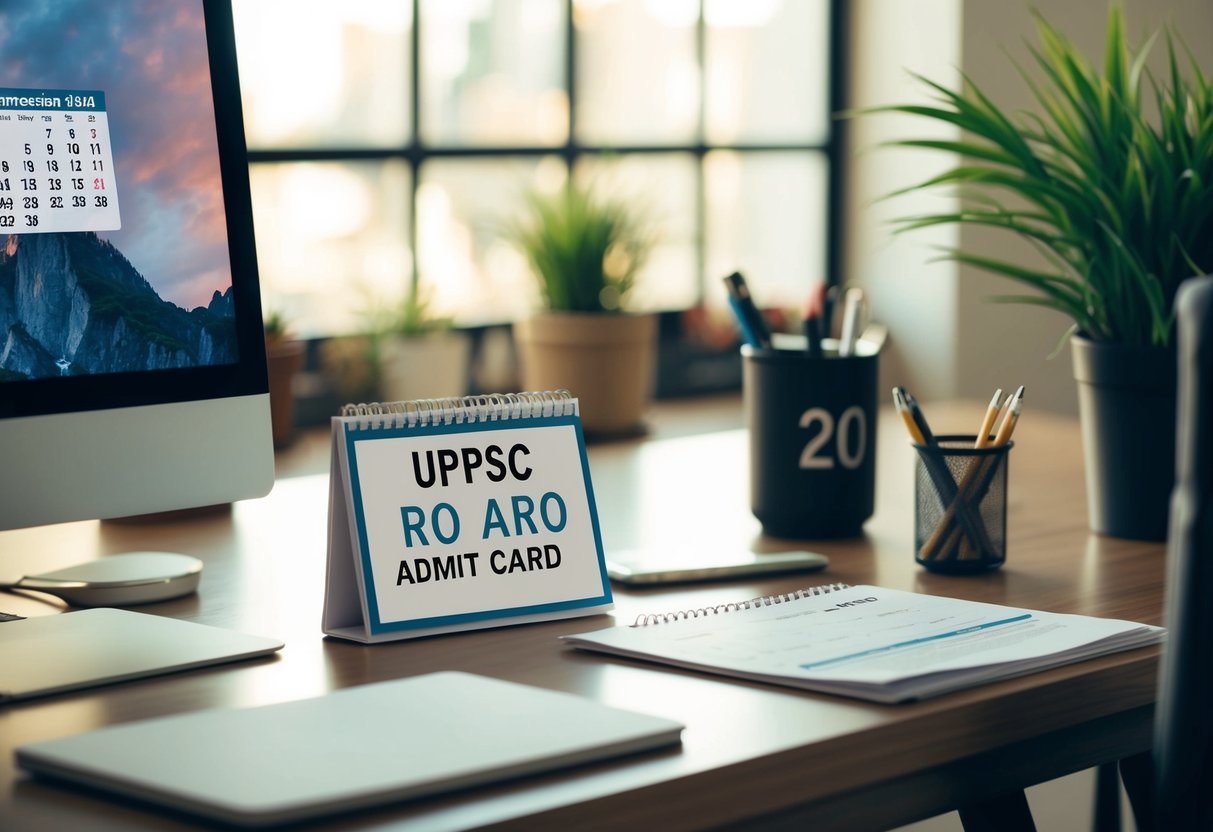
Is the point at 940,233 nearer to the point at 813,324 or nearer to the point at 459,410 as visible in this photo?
the point at 813,324

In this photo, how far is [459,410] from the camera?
1.01m

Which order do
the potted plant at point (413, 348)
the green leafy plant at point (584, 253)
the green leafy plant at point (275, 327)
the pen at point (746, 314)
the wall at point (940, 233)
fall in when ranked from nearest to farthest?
the pen at point (746, 314)
the green leafy plant at point (275, 327)
the green leafy plant at point (584, 253)
the potted plant at point (413, 348)
the wall at point (940, 233)

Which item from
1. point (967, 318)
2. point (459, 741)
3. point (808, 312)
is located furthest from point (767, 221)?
point (459, 741)

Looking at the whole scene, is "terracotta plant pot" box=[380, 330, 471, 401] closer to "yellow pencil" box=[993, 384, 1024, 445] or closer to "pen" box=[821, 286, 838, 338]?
"pen" box=[821, 286, 838, 338]

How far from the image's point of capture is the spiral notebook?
83cm

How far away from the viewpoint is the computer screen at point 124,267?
920 mm

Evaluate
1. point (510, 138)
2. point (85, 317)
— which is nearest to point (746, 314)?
point (85, 317)

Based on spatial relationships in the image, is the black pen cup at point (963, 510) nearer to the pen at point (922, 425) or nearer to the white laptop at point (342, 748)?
the pen at point (922, 425)

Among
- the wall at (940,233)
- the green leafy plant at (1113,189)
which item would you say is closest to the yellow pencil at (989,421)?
Result: the green leafy plant at (1113,189)

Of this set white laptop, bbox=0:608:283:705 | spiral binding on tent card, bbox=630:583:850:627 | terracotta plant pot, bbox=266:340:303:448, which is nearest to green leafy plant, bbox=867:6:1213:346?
spiral binding on tent card, bbox=630:583:850:627

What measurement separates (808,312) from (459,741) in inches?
27.3

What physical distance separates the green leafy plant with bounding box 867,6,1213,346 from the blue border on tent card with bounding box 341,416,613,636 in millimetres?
376

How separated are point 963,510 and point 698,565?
20 cm

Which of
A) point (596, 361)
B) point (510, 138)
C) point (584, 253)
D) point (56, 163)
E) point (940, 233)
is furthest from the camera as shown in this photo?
point (940, 233)
